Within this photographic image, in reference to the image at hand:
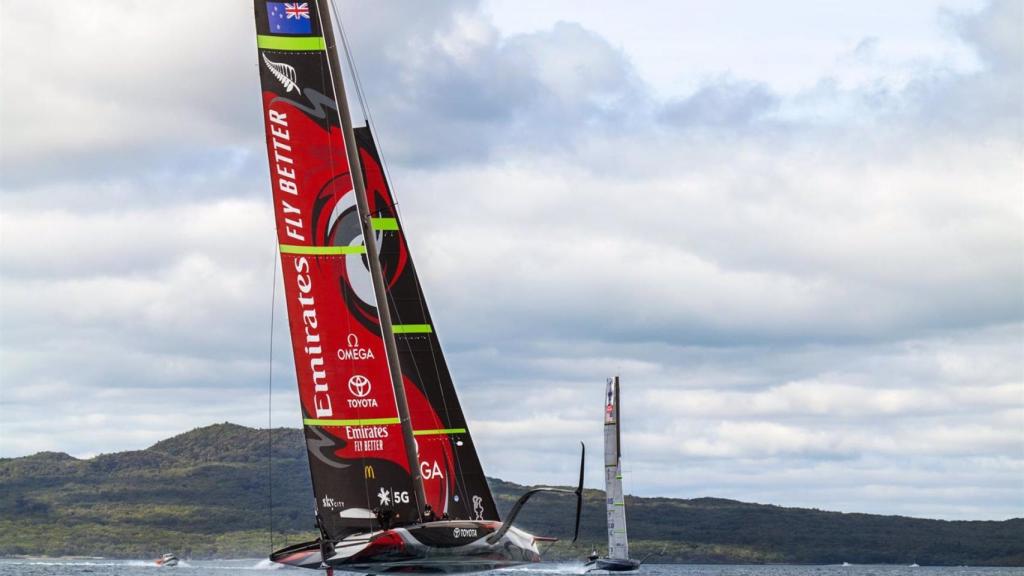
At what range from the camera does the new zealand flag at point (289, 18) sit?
36094mm

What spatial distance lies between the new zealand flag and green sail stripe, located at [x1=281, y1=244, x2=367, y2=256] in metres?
4.74

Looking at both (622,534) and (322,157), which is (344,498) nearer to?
(322,157)

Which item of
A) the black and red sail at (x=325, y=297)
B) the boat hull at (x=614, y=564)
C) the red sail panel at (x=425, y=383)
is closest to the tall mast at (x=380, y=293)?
the black and red sail at (x=325, y=297)

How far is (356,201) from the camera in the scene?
35.3 metres

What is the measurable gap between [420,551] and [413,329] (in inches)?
308

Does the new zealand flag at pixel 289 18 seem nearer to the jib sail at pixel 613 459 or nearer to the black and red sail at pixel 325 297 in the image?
the black and red sail at pixel 325 297

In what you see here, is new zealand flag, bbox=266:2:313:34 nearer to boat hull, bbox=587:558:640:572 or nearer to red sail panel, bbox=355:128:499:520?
red sail panel, bbox=355:128:499:520

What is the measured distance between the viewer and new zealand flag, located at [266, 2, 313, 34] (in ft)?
118

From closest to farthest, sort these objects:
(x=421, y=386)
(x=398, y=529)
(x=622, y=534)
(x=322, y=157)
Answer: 1. (x=398, y=529)
2. (x=322, y=157)
3. (x=421, y=386)
4. (x=622, y=534)

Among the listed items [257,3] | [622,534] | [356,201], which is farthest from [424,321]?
[622,534]

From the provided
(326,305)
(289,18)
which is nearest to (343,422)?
(326,305)

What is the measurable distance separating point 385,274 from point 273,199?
520 centimetres

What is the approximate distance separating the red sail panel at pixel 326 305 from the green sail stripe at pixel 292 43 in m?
0.02

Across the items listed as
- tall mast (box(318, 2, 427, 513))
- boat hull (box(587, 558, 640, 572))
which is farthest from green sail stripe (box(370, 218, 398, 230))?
boat hull (box(587, 558, 640, 572))
